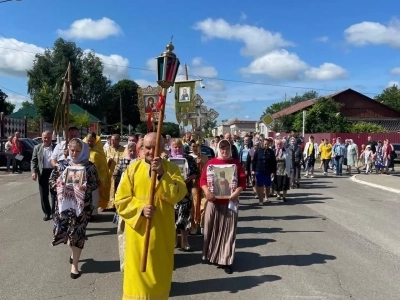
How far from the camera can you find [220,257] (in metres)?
6.12

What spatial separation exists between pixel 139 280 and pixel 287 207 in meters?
8.07

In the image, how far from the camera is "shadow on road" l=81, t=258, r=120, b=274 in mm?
6047

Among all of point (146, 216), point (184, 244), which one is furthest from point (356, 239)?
point (146, 216)

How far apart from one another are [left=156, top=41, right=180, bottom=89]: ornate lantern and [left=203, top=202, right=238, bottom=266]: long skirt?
7.73 ft

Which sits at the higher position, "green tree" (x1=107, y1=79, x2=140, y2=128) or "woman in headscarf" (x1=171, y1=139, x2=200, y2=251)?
"green tree" (x1=107, y1=79, x2=140, y2=128)

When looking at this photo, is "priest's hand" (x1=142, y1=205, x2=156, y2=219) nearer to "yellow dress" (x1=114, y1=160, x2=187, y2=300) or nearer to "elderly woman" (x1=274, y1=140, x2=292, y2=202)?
"yellow dress" (x1=114, y1=160, x2=187, y2=300)

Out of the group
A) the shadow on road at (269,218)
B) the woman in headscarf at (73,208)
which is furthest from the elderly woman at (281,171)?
the woman in headscarf at (73,208)

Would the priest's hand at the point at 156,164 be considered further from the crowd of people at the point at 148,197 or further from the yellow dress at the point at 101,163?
the yellow dress at the point at 101,163

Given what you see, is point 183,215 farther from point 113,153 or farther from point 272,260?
point 113,153

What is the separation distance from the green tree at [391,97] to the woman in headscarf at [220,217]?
96849mm

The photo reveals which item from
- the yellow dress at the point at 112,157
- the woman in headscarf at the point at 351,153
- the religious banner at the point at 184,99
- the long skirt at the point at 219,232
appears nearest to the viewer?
the long skirt at the point at 219,232

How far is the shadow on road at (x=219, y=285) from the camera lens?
17.3 ft

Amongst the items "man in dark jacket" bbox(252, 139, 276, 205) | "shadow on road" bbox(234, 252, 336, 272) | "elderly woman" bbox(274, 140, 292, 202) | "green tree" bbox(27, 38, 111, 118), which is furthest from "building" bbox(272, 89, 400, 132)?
"shadow on road" bbox(234, 252, 336, 272)

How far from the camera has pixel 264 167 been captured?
11.9 m
